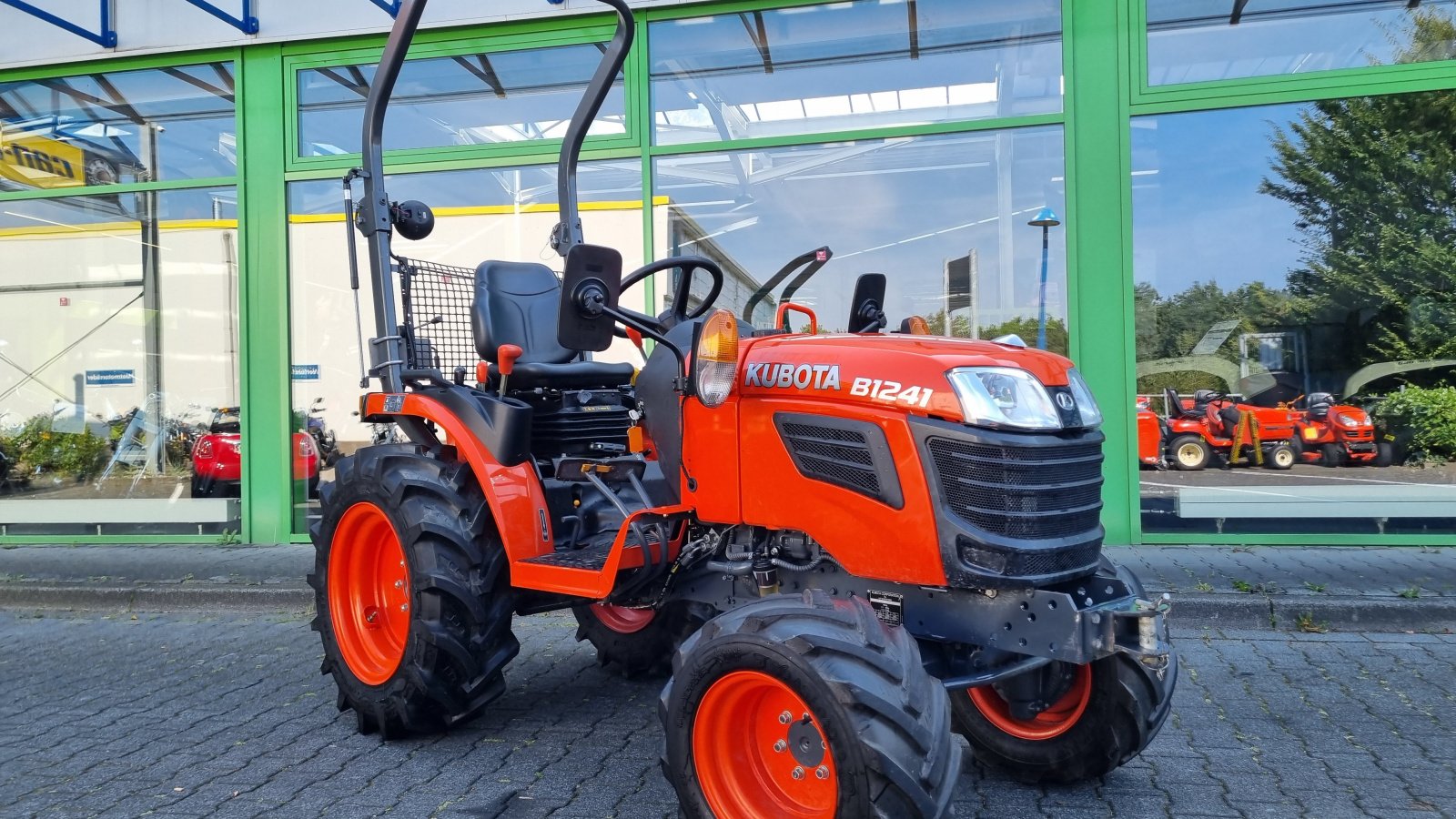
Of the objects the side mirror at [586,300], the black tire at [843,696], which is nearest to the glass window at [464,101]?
the side mirror at [586,300]

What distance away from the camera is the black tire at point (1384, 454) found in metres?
7.03

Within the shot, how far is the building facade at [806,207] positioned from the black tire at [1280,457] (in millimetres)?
62

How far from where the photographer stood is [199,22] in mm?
8281

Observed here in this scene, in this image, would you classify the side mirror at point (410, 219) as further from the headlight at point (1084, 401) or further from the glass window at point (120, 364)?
the glass window at point (120, 364)

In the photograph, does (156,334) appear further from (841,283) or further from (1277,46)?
(1277,46)

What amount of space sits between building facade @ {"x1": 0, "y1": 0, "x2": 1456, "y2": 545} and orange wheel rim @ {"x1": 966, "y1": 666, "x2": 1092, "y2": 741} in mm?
3995

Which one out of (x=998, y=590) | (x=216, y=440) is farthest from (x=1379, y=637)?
(x=216, y=440)

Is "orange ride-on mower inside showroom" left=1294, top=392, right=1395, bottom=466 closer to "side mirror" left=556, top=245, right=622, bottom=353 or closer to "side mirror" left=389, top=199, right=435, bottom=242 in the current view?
"side mirror" left=556, top=245, right=622, bottom=353

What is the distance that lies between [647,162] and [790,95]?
117 centimetres

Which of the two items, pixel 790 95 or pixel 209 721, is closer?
pixel 209 721

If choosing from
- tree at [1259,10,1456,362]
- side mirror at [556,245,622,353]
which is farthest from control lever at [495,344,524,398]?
tree at [1259,10,1456,362]

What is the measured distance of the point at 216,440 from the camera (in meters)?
8.48

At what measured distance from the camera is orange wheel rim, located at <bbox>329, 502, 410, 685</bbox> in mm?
4234

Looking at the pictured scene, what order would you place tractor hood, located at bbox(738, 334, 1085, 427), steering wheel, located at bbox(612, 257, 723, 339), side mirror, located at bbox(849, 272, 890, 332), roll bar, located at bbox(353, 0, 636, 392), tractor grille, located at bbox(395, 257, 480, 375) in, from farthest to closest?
tractor grille, located at bbox(395, 257, 480, 375)
roll bar, located at bbox(353, 0, 636, 392)
side mirror, located at bbox(849, 272, 890, 332)
steering wheel, located at bbox(612, 257, 723, 339)
tractor hood, located at bbox(738, 334, 1085, 427)
